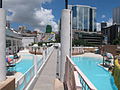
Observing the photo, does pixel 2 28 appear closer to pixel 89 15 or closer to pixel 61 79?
pixel 61 79

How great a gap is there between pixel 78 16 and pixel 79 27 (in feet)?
29.8

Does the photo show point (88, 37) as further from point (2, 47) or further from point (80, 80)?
point (80, 80)

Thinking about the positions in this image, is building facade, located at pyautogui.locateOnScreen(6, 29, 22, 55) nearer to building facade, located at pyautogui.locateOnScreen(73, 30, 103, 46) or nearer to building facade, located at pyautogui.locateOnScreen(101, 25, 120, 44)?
building facade, located at pyautogui.locateOnScreen(101, 25, 120, 44)

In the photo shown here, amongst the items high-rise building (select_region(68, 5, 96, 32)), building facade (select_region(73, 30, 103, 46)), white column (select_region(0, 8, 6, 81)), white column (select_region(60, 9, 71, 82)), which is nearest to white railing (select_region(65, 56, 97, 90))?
white column (select_region(0, 8, 6, 81))

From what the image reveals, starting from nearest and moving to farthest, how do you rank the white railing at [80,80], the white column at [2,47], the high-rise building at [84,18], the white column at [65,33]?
1. the white railing at [80,80]
2. the white column at [2,47]
3. the white column at [65,33]
4. the high-rise building at [84,18]

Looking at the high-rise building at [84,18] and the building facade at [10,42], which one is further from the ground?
the high-rise building at [84,18]

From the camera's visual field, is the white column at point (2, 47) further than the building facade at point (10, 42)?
No

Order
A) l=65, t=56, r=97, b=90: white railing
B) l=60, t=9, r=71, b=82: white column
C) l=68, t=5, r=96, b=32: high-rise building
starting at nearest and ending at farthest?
l=65, t=56, r=97, b=90: white railing → l=60, t=9, r=71, b=82: white column → l=68, t=5, r=96, b=32: high-rise building

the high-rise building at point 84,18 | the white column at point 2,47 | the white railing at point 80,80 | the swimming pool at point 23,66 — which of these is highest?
the high-rise building at point 84,18

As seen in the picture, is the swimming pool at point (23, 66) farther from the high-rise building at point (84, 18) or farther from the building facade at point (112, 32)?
the high-rise building at point (84, 18)

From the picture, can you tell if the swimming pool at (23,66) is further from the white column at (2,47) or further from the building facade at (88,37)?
the building facade at (88,37)

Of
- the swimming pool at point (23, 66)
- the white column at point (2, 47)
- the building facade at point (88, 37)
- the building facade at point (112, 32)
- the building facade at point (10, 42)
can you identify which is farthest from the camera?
the building facade at point (88, 37)

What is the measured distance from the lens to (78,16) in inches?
5123

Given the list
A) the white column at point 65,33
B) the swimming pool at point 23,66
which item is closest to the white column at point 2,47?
the white column at point 65,33
